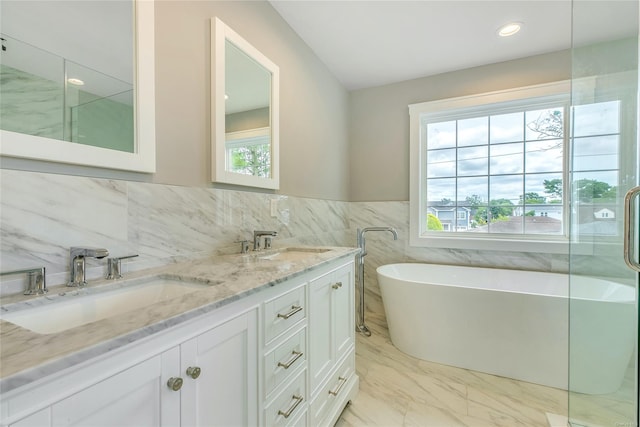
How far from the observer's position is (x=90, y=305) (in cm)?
85

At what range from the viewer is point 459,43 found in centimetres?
235

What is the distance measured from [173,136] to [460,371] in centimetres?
237

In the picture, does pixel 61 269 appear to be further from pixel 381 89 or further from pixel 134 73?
pixel 381 89

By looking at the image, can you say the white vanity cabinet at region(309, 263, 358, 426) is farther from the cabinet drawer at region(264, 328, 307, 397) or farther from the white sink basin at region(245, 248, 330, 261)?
the white sink basin at region(245, 248, 330, 261)

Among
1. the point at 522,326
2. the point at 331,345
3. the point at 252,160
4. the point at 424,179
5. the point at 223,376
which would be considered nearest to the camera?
the point at 223,376

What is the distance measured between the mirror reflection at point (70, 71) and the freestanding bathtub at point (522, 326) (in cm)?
204

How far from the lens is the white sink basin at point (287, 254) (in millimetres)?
1548

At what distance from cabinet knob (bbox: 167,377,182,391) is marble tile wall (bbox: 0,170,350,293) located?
55 cm

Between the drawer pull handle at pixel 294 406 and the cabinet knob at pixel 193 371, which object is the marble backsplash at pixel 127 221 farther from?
the drawer pull handle at pixel 294 406

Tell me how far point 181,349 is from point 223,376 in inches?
7.5

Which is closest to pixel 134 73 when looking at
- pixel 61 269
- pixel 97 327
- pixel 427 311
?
pixel 61 269

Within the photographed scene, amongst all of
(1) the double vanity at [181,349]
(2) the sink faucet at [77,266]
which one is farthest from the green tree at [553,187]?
(2) the sink faucet at [77,266]

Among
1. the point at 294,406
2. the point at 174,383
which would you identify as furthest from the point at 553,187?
the point at 174,383

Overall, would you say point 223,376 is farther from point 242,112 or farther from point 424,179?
point 424,179
